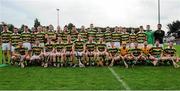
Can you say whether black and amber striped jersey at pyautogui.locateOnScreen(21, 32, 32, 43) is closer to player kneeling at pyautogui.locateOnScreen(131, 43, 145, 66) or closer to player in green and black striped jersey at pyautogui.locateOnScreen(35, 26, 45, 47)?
player in green and black striped jersey at pyautogui.locateOnScreen(35, 26, 45, 47)

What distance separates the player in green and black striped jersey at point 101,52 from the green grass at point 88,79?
2.12 meters

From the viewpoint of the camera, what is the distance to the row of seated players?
788 inches

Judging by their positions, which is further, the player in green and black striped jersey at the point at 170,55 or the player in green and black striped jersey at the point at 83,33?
the player in green and black striped jersey at the point at 83,33

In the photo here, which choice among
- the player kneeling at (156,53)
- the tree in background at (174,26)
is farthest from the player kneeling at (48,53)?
the tree in background at (174,26)

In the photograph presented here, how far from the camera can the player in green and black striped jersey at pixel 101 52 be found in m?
20.0

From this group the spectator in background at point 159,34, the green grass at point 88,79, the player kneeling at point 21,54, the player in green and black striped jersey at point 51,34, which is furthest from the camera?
the spectator in background at point 159,34

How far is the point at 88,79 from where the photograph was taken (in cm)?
1485

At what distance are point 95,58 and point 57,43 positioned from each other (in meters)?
1.83

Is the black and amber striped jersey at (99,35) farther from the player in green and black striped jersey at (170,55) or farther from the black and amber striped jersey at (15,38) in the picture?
the black and amber striped jersey at (15,38)

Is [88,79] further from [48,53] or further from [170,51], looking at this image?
[170,51]

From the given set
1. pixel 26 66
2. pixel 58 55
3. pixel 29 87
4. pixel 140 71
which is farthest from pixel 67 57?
pixel 29 87

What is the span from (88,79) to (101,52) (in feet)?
17.5

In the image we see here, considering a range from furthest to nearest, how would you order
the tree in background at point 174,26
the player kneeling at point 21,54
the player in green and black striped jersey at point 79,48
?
the tree in background at point 174,26 → the player in green and black striped jersey at point 79,48 → the player kneeling at point 21,54

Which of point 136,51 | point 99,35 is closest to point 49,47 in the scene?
point 99,35
